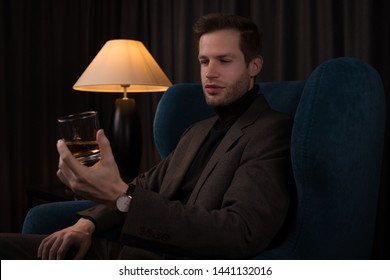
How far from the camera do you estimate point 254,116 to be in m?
1.38

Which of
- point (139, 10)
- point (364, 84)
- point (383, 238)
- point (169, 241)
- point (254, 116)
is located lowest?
point (383, 238)

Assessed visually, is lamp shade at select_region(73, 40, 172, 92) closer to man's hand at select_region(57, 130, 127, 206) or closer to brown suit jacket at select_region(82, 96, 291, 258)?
brown suit jacket at select_region(82, 96, 291, 258)

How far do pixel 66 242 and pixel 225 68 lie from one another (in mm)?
725

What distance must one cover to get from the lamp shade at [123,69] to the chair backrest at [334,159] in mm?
1299

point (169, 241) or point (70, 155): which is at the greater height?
point (70, 155)

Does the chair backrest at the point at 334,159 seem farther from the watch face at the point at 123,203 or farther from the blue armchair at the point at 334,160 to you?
the watch face at the point at 123,203

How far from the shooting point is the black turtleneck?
56.0 inches

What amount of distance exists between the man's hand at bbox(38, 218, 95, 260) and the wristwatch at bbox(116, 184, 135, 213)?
0.39m

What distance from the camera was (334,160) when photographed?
Result: 108cm

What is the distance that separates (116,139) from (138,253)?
3.77ft

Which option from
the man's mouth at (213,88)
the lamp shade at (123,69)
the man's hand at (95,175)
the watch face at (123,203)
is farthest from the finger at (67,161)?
the lamp shade at (123,69)

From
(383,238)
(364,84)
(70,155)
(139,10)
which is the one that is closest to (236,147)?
(364,84)

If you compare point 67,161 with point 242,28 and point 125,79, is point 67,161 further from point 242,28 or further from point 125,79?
point 125,79

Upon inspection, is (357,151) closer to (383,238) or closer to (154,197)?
(154,197)
